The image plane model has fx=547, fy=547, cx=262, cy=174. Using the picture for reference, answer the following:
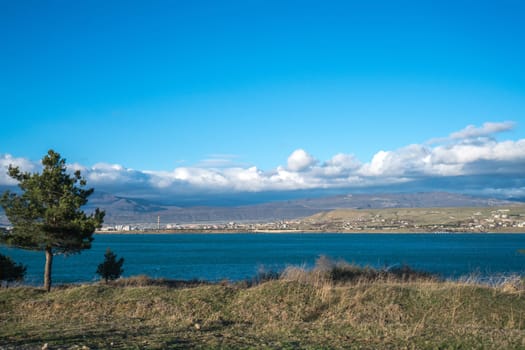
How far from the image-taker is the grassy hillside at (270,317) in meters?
12.0

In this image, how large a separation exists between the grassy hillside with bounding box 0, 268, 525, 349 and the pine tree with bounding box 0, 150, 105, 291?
475cm

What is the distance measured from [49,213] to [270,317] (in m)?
13.2

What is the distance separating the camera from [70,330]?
13523 mm

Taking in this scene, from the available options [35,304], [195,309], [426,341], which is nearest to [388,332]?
[426,341]

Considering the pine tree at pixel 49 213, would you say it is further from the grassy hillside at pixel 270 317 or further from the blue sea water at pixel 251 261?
the blue sea water at pixel 251 261

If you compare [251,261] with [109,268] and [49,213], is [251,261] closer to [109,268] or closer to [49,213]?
[109,268]

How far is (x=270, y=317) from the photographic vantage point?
1593 cm

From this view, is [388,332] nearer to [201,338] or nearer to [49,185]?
[201,338]

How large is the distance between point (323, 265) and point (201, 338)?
55.1 ft

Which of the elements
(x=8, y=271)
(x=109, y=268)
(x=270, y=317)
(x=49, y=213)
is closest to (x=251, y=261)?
(x=109, y=268)

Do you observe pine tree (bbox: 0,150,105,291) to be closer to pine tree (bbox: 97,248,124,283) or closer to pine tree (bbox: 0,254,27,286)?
pine tree (bbox: 0,254,27,286)

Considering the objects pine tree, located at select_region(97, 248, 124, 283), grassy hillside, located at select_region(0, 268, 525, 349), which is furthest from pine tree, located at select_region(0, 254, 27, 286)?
grassy hillside, located at select_region(0, 268, 525, 349)

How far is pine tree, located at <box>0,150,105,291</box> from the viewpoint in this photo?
24.6 meters

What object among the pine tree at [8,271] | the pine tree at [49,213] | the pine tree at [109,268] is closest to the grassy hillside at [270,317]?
the pine tree at [49,213]
